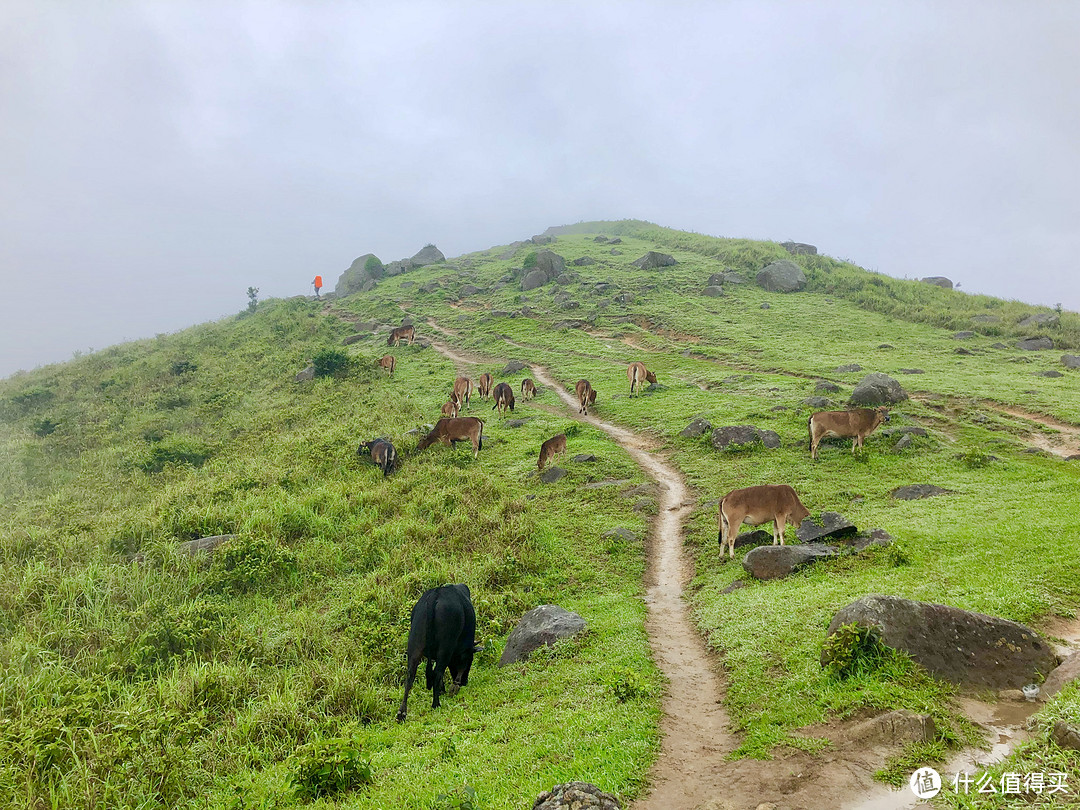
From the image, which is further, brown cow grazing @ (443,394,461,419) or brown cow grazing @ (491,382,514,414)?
brown cow grazing @ (491,382,514,414)

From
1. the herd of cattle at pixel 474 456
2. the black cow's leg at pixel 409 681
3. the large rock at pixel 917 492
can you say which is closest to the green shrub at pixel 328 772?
the black cow's leg at pixel 409 681

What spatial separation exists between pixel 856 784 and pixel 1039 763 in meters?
1.45

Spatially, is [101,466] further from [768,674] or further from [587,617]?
[768,674]

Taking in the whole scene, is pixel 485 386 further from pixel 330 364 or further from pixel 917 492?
pixel 917 492

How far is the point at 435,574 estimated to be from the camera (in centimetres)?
1269

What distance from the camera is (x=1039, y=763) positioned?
489 cm

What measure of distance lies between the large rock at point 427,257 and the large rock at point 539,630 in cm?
7519

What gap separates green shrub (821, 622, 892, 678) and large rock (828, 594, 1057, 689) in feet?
0.37

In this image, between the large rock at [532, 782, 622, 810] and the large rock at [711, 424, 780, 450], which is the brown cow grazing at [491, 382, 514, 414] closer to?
the large rock at [711, 424, 780, 450]

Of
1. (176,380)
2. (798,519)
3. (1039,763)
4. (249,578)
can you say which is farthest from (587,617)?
(176,380)

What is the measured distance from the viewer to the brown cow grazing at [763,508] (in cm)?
1216

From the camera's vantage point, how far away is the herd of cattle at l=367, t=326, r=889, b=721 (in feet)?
28.2

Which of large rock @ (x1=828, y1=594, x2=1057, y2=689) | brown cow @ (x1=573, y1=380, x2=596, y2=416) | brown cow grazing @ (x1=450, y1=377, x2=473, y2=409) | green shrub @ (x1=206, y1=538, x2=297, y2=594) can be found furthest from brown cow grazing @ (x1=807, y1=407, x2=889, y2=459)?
brown cow grazing @ (x1=450, y1=377, x2=473, y2=409)

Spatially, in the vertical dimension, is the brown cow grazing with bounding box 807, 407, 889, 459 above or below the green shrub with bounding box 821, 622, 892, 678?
above
